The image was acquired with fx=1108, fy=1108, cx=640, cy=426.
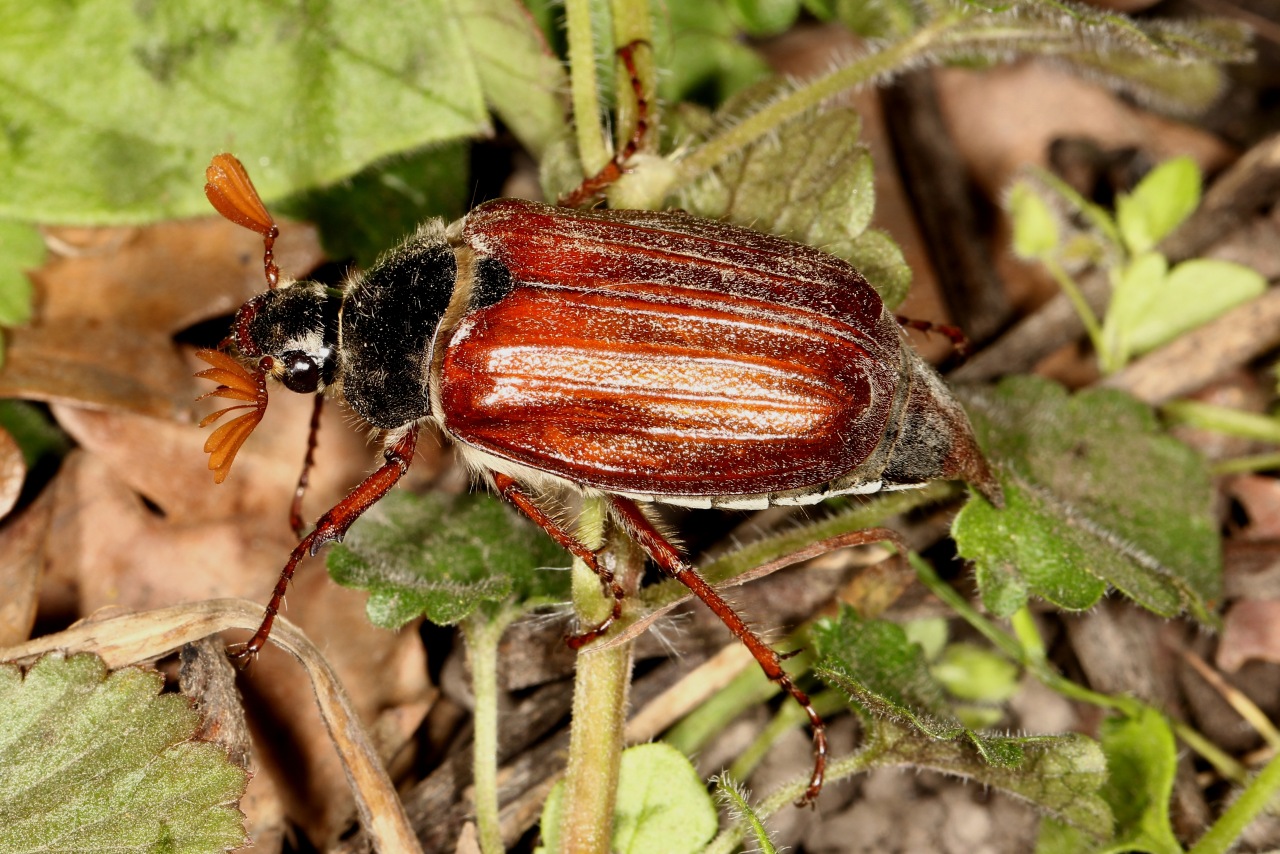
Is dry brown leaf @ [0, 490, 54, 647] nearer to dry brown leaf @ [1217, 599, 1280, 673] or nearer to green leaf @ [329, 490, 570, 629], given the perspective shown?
green leaf @ [329, 490, 570, 629]

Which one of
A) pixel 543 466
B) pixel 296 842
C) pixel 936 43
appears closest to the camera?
pixel 543 466

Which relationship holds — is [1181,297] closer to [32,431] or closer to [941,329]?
[941,329]

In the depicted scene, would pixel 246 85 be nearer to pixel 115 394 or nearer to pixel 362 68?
pixel 362 68

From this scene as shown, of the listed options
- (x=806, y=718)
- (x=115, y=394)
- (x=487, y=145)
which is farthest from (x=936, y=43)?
(x=115, y=394)

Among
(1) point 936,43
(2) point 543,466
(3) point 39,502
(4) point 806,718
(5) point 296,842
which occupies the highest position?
(1) point 936,43

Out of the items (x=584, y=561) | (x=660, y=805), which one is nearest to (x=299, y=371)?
(x=584, y=561)
